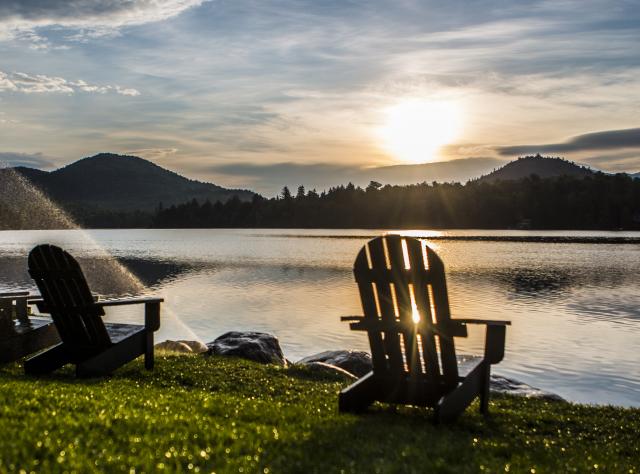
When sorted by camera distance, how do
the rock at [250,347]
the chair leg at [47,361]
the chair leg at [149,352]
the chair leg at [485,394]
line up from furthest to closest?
the rock at [250,347] → the chair leg at [149,352] → the chair leg at [47,361] → the chair leg at [485,394]

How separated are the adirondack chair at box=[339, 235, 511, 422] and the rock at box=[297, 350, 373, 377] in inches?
269

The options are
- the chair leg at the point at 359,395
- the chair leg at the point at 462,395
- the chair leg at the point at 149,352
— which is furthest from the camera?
the chair leg at the point at 149,352

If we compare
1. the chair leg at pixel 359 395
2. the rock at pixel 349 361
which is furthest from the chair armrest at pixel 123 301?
the rock at pixel 349 361

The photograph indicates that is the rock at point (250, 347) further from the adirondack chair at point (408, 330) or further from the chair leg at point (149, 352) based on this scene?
the adirondack chair at point (408, 330)

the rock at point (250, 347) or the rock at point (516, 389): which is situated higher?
the rock at point (250, 347)

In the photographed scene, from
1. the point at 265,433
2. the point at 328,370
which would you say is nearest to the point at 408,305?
the point at 265,433

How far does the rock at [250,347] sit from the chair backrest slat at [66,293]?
529 cm

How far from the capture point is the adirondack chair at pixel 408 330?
7730 millimetres

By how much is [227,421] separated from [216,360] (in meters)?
6.55

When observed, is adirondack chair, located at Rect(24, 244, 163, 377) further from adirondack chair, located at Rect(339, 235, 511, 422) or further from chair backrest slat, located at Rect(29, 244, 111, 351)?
adirondack chair, located at Rect(339, 235, 511, 422)

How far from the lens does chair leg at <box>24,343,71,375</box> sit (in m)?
10.2

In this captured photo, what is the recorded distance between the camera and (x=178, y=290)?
139 ft

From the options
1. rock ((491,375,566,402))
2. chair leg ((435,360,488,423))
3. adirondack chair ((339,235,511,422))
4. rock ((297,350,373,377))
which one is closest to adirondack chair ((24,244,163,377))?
adirondack chair ((339,235,511,422))

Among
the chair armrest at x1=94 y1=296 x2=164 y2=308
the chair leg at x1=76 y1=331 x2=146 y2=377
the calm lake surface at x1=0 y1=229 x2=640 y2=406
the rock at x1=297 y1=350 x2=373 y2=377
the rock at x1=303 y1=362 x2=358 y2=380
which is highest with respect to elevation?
the chair armrest at x1=94 y1=296 x2=164 y2=308
